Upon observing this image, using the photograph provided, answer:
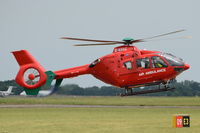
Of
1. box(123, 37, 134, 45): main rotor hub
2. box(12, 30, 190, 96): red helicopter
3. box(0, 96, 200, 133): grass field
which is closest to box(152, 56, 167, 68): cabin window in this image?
box(12, 30, 190, 96): red helicopter

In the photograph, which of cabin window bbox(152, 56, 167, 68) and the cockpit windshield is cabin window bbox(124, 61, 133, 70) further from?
the cockpit windshield

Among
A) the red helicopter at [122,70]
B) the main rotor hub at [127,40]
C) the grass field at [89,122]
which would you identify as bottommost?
the grass field at [89,122]

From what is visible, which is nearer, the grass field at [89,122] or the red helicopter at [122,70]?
the grass field at [89,122]

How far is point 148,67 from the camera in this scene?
36188mm

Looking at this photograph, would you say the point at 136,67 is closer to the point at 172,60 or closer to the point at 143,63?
the point at 143,63

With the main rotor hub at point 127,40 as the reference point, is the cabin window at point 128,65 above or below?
below

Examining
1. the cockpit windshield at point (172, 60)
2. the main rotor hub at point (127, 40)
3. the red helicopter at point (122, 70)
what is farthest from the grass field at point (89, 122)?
the main rotor hub at point (127, 40)

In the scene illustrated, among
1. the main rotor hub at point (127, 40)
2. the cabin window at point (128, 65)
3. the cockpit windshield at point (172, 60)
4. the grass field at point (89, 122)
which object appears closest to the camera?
the grass field at point (89, 122)

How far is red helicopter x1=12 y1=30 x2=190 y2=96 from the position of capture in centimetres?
3616

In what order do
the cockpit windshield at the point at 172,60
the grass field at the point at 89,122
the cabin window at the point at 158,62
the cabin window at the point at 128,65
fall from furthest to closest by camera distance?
1. the cabin window at the point at 128,65
2. the cockpit windshield at the point at 172,60
3. the cabin window at the point at 158,62
4. the grass field at the point at 89,122

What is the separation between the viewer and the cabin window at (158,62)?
118 ft

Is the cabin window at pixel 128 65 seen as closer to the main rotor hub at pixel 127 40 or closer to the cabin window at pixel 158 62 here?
the cabin window at pixel 158 62

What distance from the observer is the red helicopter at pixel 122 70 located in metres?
36.2

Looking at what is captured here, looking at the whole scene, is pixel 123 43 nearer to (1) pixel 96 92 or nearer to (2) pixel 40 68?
(2) pixel 40 68
